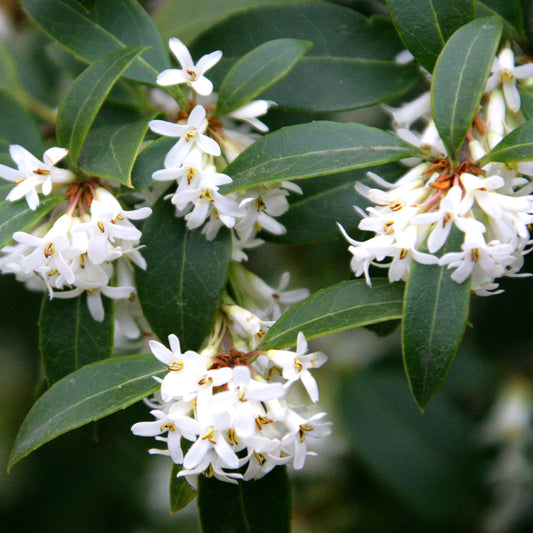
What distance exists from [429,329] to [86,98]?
73cm

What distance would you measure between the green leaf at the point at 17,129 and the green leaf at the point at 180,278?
→ 1.60ft

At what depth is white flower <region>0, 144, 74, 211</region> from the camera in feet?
3.80

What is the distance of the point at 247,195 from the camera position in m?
1.19

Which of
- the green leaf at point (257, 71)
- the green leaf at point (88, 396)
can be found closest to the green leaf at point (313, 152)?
the green leaf at point (257, 71)

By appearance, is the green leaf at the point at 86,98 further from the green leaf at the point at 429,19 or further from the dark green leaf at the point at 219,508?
the dark green leaf at the point at 219,508

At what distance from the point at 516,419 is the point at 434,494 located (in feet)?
1.22

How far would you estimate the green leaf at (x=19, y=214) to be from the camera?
3.73 ft

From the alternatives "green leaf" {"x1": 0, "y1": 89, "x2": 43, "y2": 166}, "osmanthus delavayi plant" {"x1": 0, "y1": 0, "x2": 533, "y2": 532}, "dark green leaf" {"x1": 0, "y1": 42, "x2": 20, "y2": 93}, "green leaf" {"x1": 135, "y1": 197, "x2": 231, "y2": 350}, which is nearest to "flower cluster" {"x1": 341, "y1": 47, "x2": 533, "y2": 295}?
"osmanthus delavayi plant" {"x1": 0, "y1": 0, "x2": 533, "y2": 532}

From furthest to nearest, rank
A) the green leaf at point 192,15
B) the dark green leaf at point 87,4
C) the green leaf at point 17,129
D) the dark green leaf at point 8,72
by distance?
the dark green leaf at point 8,72 → the green leaf at point 192,15 → the green leaf at point 17,129 → the dark green leaf at point 87,4

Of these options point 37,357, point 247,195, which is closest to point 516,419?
point 247,195

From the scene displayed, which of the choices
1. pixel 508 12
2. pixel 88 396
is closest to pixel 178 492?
pixel 88 396

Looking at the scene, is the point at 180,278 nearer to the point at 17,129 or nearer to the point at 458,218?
the point at 458,218

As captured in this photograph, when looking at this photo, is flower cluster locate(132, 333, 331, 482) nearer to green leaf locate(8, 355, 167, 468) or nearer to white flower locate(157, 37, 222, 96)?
green leaf locate(8, 355, 167, 468)

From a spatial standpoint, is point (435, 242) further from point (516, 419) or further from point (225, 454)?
point (516, 419)
